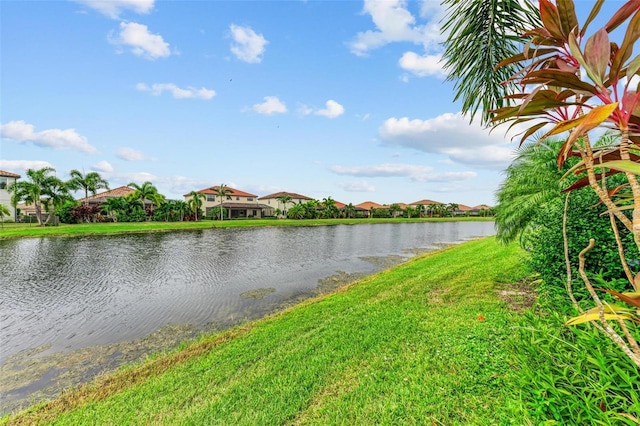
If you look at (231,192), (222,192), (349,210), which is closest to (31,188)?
(222,192)

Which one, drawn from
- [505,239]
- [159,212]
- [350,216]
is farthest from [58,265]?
[350,216]

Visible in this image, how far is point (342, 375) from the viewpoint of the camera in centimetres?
349

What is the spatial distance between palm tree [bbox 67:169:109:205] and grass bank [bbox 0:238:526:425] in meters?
46.8

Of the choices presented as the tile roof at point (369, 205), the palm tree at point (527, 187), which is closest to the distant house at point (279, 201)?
the tile roof at point (369, 205)

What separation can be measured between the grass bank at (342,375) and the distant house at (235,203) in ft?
167

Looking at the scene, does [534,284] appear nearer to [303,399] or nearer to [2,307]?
[303,399]

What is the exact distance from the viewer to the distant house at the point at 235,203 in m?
55.3

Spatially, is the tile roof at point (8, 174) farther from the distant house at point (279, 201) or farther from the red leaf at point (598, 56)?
the red leaf at point (598, 56)

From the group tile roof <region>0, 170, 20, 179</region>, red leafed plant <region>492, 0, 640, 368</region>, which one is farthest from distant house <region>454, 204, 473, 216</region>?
tile roof <region>0, 170, 20, 179</region>

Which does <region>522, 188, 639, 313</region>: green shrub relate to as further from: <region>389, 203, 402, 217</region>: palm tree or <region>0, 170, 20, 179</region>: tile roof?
<region>389, 203, 402, 217</region>: palm tree

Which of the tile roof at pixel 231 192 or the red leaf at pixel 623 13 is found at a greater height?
the tile roof at pixel 231 192

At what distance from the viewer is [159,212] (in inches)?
1699

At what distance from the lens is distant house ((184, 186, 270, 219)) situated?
181 ft

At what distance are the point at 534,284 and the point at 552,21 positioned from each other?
5.41m
